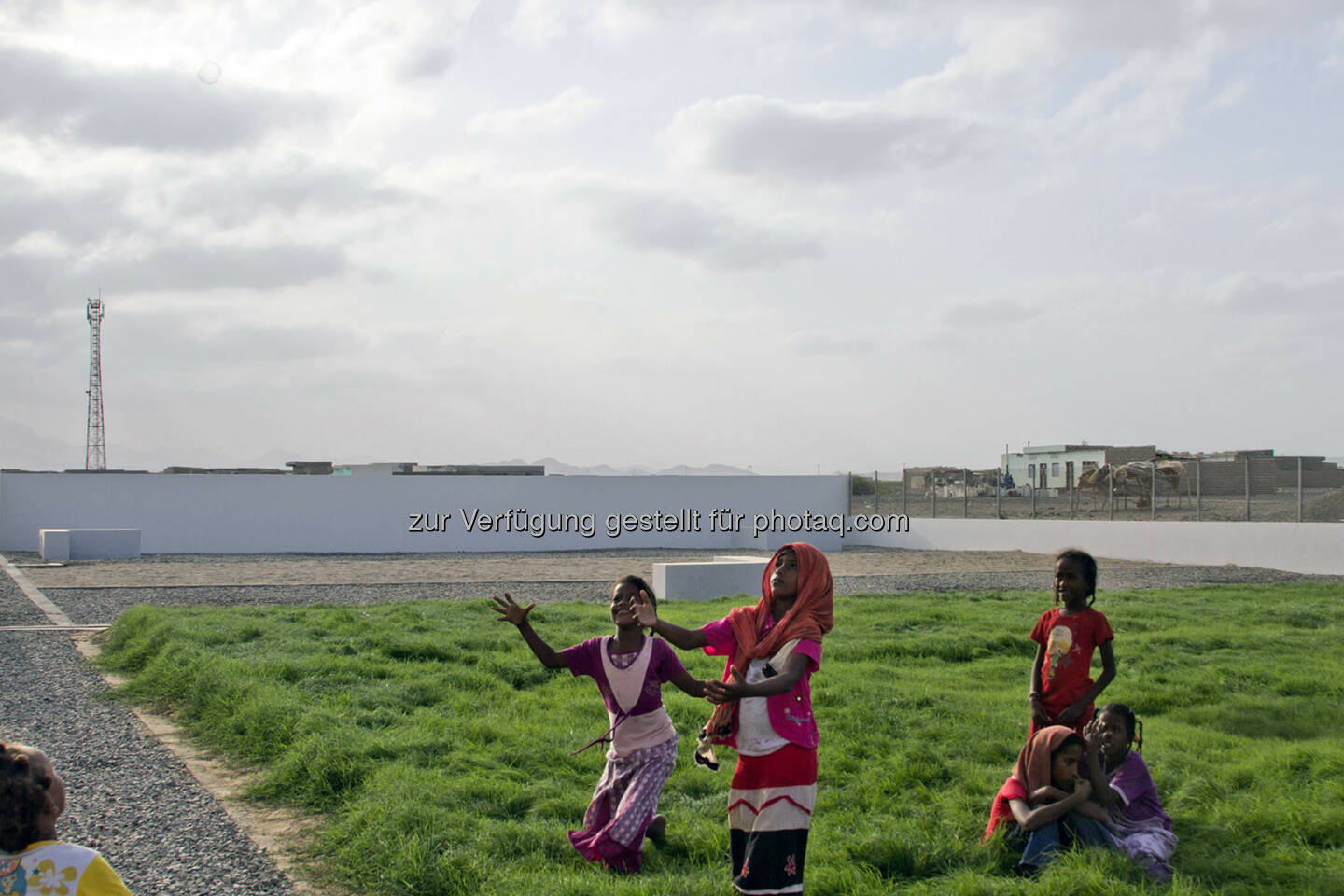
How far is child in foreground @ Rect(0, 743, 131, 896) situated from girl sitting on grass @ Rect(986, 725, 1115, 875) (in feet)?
10.5

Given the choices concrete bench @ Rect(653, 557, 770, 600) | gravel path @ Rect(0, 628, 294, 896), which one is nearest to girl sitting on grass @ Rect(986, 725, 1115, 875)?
gravel path @ Rect(0, 628, 294, 896)

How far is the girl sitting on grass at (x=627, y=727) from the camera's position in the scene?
13.9 feet

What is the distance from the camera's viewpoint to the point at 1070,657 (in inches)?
184

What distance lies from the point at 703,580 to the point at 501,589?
11.8ft

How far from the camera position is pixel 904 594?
1448 cm

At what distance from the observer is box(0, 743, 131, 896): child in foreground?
240 centimetres

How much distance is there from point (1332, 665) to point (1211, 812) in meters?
4.53

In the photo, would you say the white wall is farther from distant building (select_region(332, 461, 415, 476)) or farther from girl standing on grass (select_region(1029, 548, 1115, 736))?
girl standing on grass (select_region(1029, 548, 1115, 736))

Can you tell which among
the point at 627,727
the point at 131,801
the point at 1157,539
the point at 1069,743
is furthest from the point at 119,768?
the point at 1157,539

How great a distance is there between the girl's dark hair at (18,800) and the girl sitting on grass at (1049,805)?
3.36 metres

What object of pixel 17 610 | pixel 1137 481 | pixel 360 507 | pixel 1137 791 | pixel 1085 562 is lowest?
pixel 17 610

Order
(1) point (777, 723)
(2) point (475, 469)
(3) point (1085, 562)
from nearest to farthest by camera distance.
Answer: (1) point (777, 723) → (3) point (1085, 562) → (2) point (475, 469)

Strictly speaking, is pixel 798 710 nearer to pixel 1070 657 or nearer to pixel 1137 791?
pixel 1070 657

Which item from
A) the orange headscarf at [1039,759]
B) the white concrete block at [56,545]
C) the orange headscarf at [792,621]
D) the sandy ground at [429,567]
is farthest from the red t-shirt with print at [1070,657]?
the white concrete block at [56,545]
